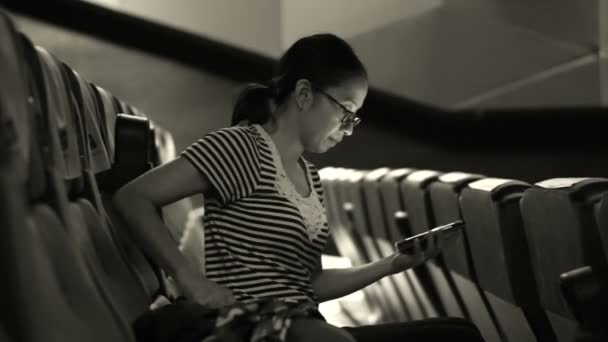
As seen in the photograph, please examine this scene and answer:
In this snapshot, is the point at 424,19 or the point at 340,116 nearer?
the point at 340,116

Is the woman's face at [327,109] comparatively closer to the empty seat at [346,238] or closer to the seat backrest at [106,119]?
the seat backrest at [106,119]

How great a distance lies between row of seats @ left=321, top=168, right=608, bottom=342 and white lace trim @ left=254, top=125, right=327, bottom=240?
129mm

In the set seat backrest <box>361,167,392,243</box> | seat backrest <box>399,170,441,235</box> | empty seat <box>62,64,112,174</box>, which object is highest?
empty seat <box>62,64,112,174</box>

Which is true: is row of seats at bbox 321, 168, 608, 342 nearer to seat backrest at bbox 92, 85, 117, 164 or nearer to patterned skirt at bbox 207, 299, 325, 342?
patterned skirt at bbox 207, 299, 325, 342

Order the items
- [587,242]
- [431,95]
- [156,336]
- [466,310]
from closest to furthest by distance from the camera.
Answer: [156,336] < [587,242] < [466,310] < [431,95]

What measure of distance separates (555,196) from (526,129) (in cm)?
269

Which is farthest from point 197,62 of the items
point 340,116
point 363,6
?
point 340,116

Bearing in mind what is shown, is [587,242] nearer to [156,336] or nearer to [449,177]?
[156,336]

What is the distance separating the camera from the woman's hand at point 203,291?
0.68 metres

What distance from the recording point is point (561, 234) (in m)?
0.78

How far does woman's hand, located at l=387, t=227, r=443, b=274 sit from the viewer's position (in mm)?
831

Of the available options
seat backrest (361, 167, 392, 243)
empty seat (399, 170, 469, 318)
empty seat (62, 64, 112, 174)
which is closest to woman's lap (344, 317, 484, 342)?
empty seat (62, 64, 112, 174)

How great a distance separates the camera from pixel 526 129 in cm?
340

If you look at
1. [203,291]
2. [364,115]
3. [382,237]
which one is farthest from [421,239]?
[364,115]
